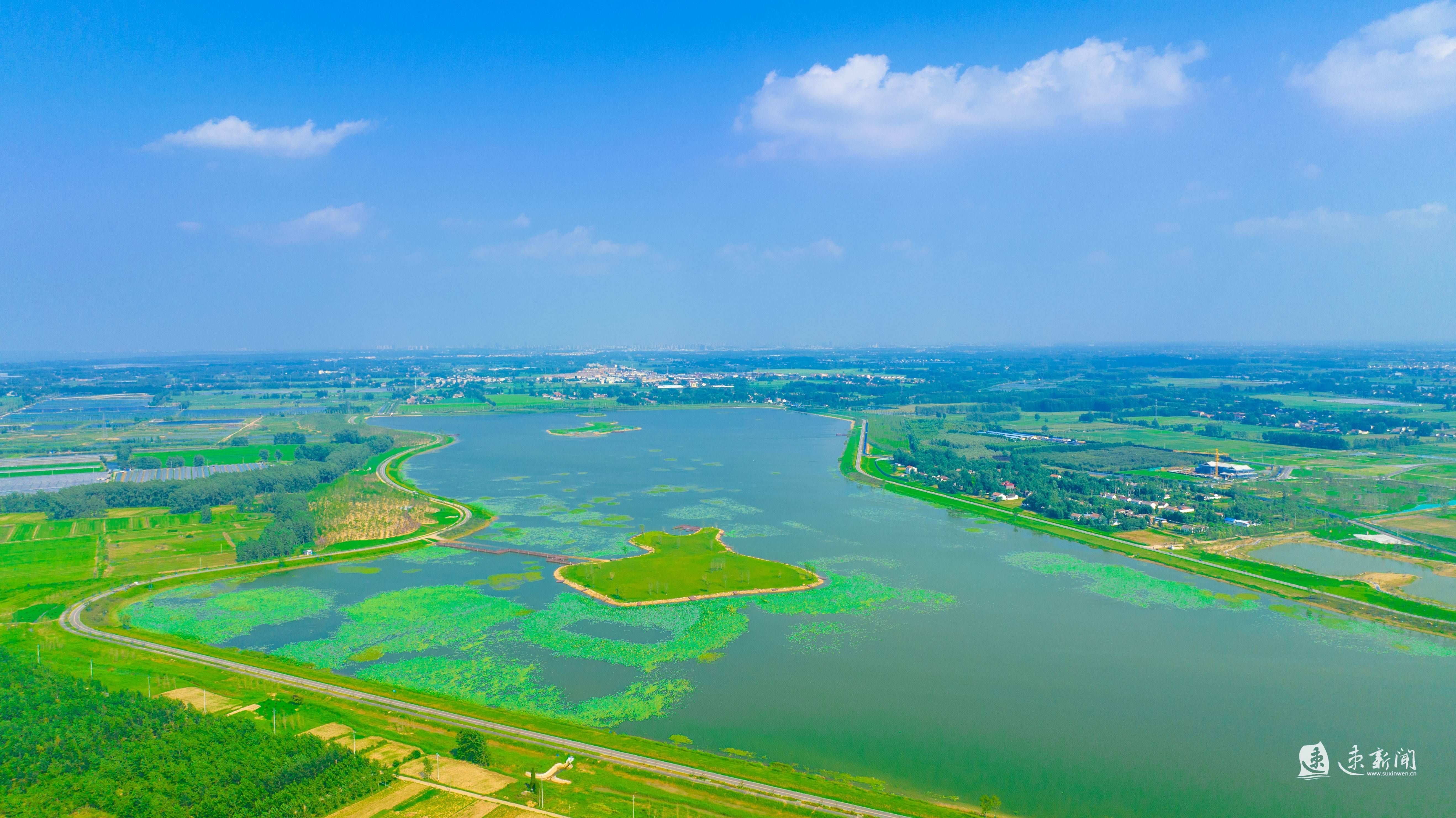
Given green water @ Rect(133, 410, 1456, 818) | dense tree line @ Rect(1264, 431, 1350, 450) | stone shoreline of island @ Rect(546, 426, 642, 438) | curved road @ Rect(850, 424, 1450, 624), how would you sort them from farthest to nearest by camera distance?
stone shoreline of island @ Rect(546, 426, 642, 438) → dense tree line @ Rect(1264, 431, 1350, 450) → curved road @ Rect(850, 424, 1450, 624) → green water @ Rect(133, 410, 1456, 818)

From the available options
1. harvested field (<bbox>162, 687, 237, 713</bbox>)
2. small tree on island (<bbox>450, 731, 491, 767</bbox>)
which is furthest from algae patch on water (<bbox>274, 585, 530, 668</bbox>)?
small tree on island (<bbox>450, 731, 491, 767</bbox>)

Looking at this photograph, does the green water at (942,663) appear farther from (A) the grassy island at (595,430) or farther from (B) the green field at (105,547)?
(A) the grassy island at (595,430)

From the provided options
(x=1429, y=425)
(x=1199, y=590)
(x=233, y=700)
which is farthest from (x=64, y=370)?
Answer: (x=1429, y=425)

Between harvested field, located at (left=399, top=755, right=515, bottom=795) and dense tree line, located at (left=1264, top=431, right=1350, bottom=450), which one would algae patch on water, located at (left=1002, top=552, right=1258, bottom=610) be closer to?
harvested field, located at (left=399, top=755, right=515, bottom=795)

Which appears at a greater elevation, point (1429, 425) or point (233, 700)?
point (1429, 425)

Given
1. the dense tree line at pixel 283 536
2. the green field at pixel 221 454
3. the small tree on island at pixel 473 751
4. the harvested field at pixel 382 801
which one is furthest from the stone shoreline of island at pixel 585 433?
the harvested field at pixel 382 801

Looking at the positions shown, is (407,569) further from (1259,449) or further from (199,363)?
(199,363)

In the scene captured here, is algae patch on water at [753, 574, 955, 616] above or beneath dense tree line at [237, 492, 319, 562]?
beneath
